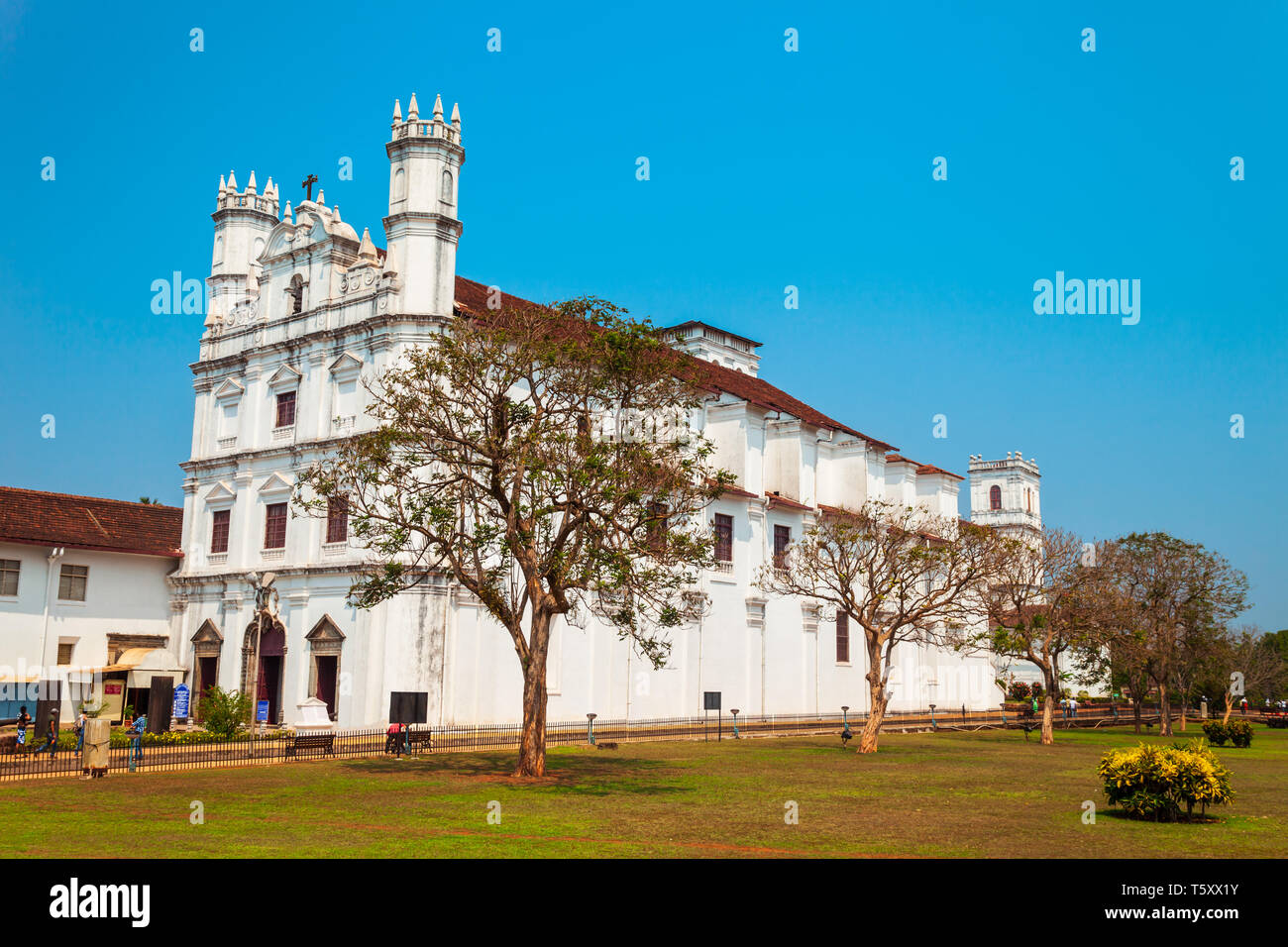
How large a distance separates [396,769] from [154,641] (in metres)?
21.8

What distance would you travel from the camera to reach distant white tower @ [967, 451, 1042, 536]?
4063 inches

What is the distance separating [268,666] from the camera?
36.7 meters

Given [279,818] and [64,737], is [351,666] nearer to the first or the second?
[64,737]

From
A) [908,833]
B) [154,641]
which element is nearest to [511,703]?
[154,641]

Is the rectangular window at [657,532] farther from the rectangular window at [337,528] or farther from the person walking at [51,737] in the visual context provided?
the rectangular window at [337,528]

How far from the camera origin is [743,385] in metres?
54.3

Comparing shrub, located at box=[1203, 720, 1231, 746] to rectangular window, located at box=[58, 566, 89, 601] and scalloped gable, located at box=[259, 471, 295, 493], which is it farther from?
rectangular window, located at box=[58, 566, 89, 601]

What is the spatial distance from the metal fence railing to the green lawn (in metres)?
1.75

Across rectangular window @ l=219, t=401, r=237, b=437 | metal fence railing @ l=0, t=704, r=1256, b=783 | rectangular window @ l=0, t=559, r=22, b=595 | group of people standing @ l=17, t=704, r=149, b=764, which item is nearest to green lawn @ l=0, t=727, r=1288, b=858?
metal fence railing @ l=0, t=704, r=1256, b=783

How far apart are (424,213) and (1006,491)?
271 feet

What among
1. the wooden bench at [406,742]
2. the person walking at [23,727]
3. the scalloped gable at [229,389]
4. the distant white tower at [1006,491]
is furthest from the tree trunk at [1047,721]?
the distant white tower at [1006,491]

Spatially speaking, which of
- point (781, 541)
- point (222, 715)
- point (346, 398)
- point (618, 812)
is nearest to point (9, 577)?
point (222, 715)

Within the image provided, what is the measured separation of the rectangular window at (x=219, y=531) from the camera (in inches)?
1572

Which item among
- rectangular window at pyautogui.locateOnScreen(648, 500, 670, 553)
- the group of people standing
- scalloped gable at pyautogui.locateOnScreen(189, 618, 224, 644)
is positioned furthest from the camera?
scalloped gable at pyautogui.locateOnScreen(189, 618, 224, 644)
